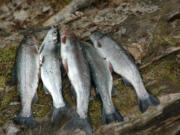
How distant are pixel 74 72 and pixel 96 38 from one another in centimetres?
108

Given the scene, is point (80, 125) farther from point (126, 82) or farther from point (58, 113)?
point (126, 82)

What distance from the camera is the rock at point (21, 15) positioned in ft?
12.4

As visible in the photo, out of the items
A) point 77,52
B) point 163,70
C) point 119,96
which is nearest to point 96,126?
point 119,96

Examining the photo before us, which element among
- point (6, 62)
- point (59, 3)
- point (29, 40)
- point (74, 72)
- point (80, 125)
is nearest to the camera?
point (80, 125)

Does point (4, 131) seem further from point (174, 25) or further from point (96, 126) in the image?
point (174, 25)

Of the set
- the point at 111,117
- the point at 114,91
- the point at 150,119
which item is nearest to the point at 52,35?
the point at 114,91

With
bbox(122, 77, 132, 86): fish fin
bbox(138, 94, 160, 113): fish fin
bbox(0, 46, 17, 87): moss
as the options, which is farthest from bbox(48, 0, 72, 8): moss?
bbox(138, 94, 160, 113): fish fin

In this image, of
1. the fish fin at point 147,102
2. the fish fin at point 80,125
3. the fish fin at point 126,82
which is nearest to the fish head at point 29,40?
the fish fin at point 80,125

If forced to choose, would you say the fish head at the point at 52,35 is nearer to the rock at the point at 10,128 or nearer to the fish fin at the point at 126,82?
the fish fin at the point at 126,82

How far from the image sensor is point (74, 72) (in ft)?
12.0

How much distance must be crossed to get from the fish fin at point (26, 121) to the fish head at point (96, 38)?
2024 mm

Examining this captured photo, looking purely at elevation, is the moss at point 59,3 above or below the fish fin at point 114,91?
above

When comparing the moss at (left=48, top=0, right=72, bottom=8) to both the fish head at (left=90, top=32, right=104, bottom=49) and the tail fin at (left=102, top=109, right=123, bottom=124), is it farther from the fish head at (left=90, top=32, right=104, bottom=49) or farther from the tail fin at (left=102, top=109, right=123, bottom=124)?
the tail fin at (left=102, top=109, right=123, bottom=124)

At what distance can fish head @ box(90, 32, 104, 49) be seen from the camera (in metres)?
4.25
